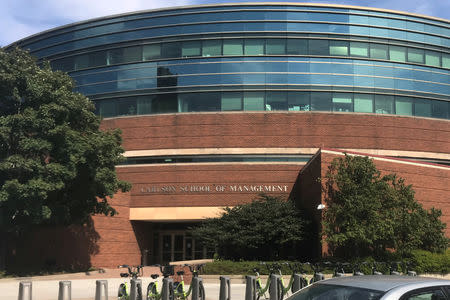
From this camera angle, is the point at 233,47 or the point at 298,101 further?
the point at 233,47

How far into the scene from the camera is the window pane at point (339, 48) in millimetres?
34312

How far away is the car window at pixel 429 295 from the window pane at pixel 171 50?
31.2 meters

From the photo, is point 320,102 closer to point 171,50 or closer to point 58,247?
point 171,50

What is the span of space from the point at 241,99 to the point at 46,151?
13645 mm

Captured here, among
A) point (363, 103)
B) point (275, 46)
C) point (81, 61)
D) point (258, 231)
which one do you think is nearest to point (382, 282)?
point (258, 231)

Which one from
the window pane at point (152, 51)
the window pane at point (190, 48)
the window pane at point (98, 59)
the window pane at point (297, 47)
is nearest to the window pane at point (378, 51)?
the window pane at point (297, 47)

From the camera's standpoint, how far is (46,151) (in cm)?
2370

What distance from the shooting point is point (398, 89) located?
34094mm

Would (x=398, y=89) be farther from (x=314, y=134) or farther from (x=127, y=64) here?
(x=127, y=64)

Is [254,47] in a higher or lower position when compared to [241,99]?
higher

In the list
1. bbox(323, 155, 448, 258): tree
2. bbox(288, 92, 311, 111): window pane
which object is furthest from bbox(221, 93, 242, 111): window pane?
bbox(323, 155, 448, 258): tree

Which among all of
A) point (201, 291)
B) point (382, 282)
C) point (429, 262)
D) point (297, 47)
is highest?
point (297, 47)

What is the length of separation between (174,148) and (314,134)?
890cm

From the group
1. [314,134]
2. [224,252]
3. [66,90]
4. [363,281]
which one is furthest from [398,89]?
[363,281]
